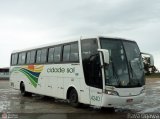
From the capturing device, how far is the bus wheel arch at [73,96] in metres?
16.0

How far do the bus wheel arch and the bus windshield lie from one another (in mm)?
2603

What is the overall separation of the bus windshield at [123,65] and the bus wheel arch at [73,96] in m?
2.60

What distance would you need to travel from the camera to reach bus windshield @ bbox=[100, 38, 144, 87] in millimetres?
13930

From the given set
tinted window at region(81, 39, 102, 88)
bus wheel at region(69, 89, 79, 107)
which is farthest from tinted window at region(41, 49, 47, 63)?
tinted window at region(81, 39, 102, 88)

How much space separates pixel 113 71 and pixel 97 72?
2.34 ft

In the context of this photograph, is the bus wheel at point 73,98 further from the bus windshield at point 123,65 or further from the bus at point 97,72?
the bus windshield at point 123,65

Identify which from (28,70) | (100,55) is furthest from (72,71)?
(28,70)

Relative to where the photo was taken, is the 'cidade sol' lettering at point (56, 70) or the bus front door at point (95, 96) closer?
the bus front door at point (95, 96)

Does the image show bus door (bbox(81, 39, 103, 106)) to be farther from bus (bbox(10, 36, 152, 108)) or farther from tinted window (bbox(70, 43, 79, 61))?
tinted window (bbox(70, 43, 79, 61))

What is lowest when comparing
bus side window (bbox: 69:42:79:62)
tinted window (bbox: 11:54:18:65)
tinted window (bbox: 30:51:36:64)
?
bus side window (bbox: 69:42:79:62)

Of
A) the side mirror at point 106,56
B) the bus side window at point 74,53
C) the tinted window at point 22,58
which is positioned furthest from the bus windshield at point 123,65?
the tinted window at point 22,58

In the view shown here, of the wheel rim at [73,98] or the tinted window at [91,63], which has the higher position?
the tinted window at [91,63]

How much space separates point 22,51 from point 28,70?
212 cm

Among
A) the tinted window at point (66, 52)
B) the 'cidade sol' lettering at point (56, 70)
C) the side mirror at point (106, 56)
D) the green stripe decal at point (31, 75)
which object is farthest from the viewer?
the green stripe decal at point (31, 75)
